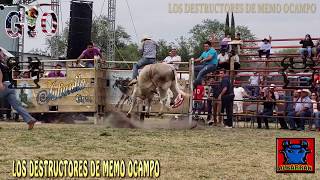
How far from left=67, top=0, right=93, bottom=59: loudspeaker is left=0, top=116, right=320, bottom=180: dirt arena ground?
15.1m

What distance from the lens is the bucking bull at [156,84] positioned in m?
14.3

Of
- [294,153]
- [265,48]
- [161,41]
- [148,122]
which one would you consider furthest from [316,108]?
[161,41]

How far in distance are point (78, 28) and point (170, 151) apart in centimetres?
1882

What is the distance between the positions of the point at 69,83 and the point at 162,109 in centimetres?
336

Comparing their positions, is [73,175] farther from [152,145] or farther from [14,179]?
[152,145]

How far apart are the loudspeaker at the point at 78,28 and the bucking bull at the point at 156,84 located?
12260 mm

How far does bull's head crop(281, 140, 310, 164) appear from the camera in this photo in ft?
24.2

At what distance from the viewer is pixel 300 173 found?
7367 mm

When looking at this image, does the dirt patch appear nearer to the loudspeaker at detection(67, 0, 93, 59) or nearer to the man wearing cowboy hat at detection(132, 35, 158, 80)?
the man wearing cowboy hat at detection(132, 35, 158, 80)

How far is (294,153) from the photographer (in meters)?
7.41

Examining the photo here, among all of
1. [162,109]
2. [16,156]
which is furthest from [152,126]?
[16,156]

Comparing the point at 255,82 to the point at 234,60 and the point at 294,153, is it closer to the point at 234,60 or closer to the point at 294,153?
the point at 234,60

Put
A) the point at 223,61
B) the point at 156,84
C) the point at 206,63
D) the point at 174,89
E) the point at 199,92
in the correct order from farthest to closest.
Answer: the point at 199,92, the point at 223,61, the point at 206,63, the point at 174,89, the point at 156,84

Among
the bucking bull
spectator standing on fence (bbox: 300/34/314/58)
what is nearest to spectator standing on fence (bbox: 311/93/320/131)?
spectator standing on fence (bbox: 300/34/314/58)
